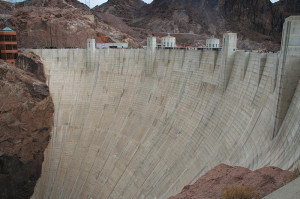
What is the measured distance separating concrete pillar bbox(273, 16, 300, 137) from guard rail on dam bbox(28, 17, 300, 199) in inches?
1.8

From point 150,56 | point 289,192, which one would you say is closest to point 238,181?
point 289,192

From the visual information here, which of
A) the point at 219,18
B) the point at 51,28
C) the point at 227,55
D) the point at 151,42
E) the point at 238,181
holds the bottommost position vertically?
the point at 238,181

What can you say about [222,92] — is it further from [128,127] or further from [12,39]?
→ [12,39]

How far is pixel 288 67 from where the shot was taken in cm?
1379

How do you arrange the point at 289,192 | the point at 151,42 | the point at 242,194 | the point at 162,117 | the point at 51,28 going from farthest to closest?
the point at 51,28 < the point at 151,42 < the point at 162,117 < the point at 242,194 < the point at 289,192

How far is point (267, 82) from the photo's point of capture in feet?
53.0

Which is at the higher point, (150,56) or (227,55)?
(227,55)

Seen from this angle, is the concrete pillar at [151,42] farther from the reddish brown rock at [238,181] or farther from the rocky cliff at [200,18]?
the rocky cliff at [200,18]

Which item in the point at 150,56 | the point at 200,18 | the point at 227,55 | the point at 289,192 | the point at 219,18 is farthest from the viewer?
the point at 219,18

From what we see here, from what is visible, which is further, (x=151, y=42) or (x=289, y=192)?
(x=151, y=42)

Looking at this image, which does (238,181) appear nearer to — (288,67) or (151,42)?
(288,67)

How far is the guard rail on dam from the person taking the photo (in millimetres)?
14141

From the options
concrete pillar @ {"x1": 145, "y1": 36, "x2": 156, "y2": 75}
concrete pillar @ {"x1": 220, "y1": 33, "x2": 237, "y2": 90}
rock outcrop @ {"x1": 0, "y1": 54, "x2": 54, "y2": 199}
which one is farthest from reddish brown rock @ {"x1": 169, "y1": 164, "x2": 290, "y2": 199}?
rock outcrop @ {"x1": 0, "y1": 54, "x2": 54, "y2": 199}

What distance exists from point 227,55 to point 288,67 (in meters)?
7.21
